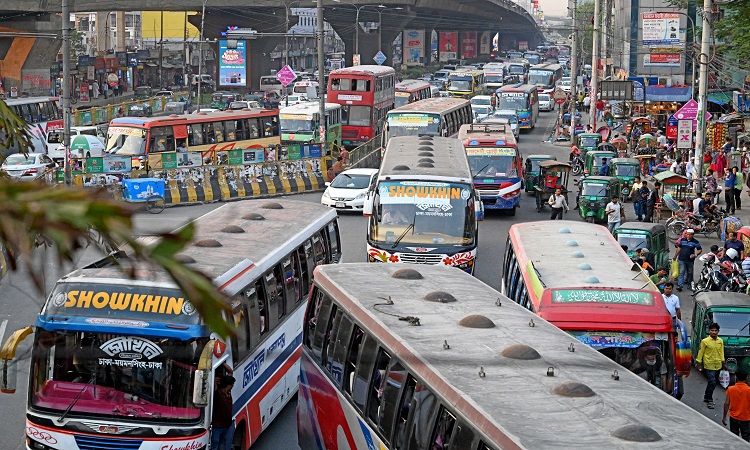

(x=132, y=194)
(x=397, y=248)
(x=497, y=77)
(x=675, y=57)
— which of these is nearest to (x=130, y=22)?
(x=497, y=77)

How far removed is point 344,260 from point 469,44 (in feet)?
451

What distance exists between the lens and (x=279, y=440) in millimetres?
12484

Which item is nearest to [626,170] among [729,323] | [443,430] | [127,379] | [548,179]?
[548,179]

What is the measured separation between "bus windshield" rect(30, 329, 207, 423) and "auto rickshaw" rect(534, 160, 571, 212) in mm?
23984

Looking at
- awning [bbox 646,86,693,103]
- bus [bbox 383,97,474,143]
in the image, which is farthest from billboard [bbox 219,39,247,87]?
bus [bbox 383,97,474,143]

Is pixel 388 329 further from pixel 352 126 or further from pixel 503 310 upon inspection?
pixel 352 126

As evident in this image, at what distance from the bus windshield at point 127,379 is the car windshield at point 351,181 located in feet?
72.1

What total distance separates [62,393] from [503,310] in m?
4.00

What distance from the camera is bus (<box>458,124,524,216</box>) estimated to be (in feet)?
100

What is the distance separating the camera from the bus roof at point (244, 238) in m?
10.8

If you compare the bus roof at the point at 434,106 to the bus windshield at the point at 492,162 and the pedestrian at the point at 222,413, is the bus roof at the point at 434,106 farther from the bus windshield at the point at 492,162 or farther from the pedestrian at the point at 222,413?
the pedestrian at the point at 222,413

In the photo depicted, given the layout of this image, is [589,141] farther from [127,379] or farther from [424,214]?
[127,379]

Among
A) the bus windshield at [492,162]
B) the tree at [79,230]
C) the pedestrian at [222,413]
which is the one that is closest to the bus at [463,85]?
the bus windshield at [492,162]

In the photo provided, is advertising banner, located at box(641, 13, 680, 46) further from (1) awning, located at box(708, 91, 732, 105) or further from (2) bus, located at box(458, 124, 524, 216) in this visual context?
(2) bus, located at box(458, 124, 524, 216)
